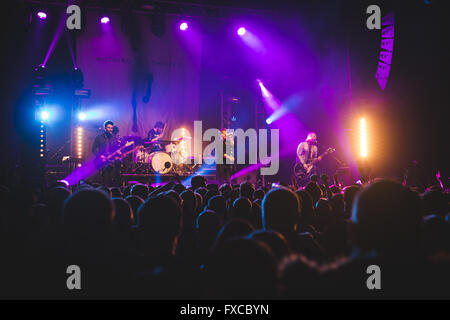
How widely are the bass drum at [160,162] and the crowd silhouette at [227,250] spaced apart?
1012cm

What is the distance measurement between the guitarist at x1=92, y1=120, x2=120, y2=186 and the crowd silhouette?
22.5 feet

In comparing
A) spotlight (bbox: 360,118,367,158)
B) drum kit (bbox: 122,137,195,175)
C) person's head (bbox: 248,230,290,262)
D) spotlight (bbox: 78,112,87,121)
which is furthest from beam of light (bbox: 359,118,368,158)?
spotlight (bbox: 78,112,87,121)

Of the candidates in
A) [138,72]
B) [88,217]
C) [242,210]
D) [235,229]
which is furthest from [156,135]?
[235,229]

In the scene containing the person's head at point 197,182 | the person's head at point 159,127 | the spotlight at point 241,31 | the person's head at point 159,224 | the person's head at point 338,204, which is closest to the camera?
the person's head at point 159,224

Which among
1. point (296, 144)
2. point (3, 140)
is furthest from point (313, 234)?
point (3, 140)

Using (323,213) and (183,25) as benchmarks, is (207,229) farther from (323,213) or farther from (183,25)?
(183,25)

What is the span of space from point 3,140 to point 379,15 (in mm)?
13992

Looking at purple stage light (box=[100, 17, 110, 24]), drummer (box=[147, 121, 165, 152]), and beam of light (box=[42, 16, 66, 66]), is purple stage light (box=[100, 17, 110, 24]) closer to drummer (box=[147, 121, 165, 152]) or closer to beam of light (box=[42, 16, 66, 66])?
beam of light (box=[42, 16, 66, 66])

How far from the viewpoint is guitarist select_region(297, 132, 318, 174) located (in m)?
12.4

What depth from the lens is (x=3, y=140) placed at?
12516 mm

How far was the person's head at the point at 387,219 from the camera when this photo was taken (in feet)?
5.10

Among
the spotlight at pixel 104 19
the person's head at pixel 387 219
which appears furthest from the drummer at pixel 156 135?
the person's head at pixel 387 219

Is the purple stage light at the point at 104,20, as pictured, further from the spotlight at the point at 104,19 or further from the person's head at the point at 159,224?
the person's head at the point at 159,224
